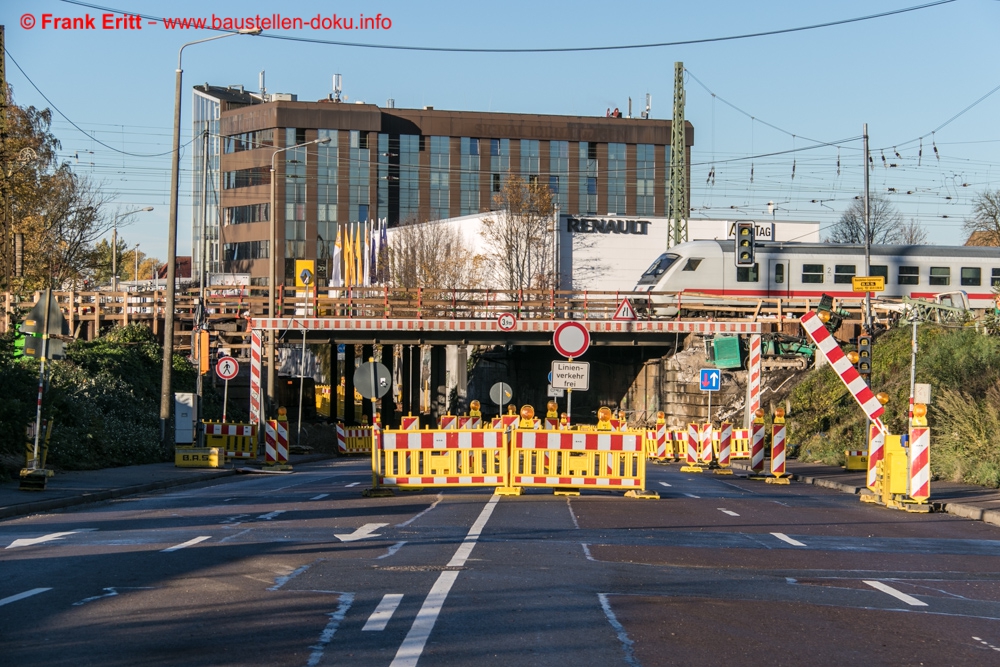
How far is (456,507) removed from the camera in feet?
51.4

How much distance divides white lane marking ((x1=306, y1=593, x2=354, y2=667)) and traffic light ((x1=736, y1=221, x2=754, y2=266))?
23.2m

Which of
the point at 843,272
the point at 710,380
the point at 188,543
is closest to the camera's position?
the point at 188,543

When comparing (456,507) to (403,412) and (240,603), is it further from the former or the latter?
(403,412)

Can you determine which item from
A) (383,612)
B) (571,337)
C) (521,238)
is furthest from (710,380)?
(521,238)

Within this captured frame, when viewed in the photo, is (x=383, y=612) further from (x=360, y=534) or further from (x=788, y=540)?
(x=788, y=540)

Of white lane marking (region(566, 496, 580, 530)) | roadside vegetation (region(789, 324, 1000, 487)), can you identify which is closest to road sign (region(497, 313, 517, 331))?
roadside vegetation (region(789, 324, 1000, 487))

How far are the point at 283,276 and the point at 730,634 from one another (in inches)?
3506

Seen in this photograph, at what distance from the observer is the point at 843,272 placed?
4466 cm

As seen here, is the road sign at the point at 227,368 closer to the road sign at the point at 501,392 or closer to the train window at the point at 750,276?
the road sign at the point at 501,392

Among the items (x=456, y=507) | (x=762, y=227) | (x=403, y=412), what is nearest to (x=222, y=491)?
(x=456, y=507)

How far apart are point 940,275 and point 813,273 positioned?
4.97m

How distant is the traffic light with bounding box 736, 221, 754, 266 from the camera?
99.5 feet

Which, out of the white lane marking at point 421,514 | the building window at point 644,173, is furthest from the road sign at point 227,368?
the building window at point 644,173

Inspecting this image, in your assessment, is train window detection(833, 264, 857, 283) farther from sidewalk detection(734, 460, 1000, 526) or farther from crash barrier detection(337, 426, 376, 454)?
sidewalk detection(734, 460, 1000, 526)
